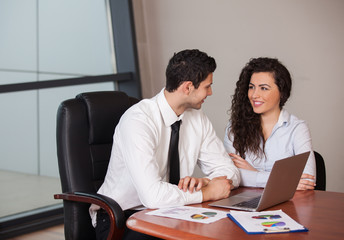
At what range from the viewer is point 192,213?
1966 mm

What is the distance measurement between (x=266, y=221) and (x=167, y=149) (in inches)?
33.1

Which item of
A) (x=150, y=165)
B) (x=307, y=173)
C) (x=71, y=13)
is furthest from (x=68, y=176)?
(x=71, y=13)

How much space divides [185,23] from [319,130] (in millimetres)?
1647

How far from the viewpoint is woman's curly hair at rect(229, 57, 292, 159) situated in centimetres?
292

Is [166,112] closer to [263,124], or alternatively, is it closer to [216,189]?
[216,189]

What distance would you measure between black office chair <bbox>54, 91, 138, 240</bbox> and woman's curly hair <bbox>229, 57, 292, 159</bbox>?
2.29 feet

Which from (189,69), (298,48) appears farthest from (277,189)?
(298,48)

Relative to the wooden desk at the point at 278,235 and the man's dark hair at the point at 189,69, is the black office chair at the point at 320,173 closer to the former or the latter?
the wooden desk at the point at 278,235

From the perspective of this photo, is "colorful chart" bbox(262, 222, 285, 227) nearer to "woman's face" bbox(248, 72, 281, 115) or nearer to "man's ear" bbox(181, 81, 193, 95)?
"man's ear" bbox(181, 81, 193, 95)

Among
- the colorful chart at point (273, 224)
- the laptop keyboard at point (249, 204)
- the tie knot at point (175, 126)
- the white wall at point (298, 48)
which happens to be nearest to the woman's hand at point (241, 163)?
the tie knot at point (175, 126)

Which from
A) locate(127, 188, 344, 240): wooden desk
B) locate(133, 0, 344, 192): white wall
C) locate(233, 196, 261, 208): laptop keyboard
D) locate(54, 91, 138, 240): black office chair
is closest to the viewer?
locate(127, 188, 344, 240): wooden desk

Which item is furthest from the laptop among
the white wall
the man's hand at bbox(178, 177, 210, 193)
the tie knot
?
the white wall

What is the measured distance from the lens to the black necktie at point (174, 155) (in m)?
2.52

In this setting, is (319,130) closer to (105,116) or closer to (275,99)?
(275,99)
